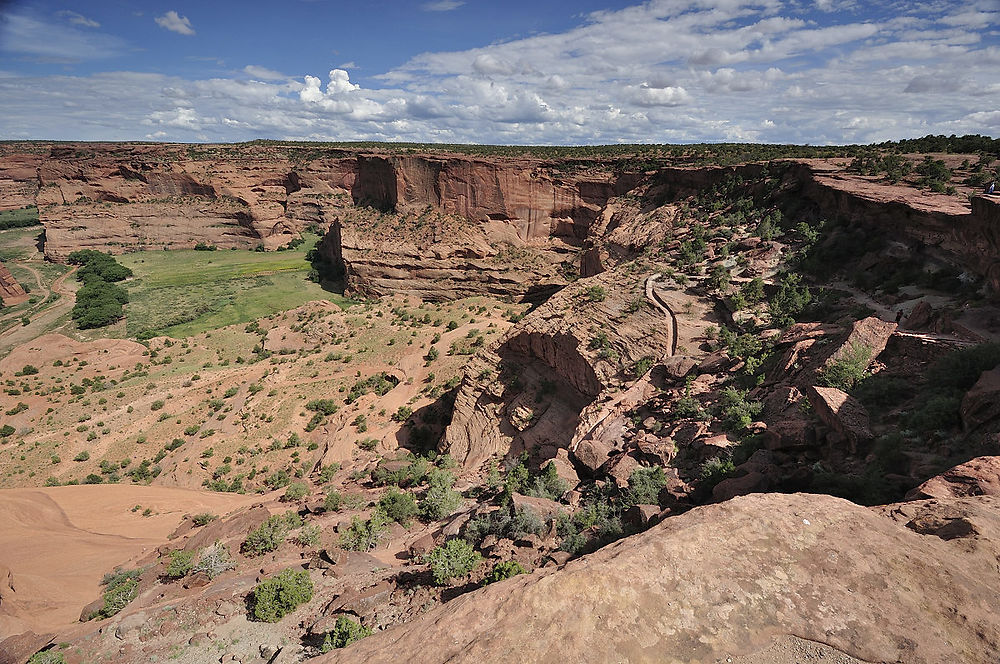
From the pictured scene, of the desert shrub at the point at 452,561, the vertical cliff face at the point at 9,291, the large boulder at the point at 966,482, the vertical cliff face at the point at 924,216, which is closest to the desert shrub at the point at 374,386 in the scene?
the desert shrub at the point at 452,561

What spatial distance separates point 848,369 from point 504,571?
8.34m

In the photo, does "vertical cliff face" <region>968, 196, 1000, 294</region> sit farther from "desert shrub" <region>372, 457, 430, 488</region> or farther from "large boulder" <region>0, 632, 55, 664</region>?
"large boulder" <region>0, 632, 55, 664</region>

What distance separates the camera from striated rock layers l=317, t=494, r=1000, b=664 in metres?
4.39

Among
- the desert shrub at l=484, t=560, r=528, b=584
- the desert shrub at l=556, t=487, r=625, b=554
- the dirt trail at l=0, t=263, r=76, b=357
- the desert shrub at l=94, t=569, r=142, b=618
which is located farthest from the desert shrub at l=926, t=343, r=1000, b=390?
the dirt trail at l=0, t=263, r=76, b=357

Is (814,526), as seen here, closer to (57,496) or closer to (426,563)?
(426,563)

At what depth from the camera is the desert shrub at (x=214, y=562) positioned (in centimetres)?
951

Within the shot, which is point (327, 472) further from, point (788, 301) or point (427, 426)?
point (788, 301)

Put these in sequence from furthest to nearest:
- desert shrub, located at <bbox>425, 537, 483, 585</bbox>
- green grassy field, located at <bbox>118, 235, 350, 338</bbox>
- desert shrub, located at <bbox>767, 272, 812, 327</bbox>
→ 1. green grassy field, located at <bbox>118, 235, 350, 338</bbox>
2. desert shrub, located at <bbox>767, 272, 812, 327</bbox>
3. desert shrub, located at <bbox>425, 537, 483, 585</bbox>

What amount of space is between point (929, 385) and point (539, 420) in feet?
35.3

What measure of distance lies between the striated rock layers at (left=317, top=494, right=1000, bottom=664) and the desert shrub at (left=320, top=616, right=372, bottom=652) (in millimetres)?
1305

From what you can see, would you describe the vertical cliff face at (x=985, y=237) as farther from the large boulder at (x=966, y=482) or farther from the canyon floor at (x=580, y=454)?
the large boulder at (x=966, y=482)

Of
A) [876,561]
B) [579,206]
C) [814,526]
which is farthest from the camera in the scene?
[579,206]

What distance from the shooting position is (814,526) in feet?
18.5

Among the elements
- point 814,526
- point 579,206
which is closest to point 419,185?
point 579,206
